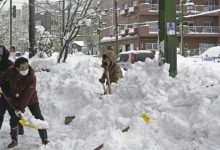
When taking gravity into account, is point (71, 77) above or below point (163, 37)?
below

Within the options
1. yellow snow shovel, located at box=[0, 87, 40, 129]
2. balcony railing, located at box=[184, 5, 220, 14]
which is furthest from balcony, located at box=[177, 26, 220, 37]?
yellow snow shovel, located at box=[0, 87, 40, 129]

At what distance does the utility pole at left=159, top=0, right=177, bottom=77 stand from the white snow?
318mm

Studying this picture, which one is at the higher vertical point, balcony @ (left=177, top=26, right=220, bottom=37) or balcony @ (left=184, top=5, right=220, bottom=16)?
balcony @ (left=184, top=5, right=220, bottom=16)

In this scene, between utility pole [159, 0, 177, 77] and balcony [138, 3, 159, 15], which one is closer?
utility pole [159, 0, 177, 77]

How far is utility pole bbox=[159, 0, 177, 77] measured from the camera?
816 cm

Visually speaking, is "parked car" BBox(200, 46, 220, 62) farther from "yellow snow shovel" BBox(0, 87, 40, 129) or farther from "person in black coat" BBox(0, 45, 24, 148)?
"yellow snow shovel" BBox(0, 87, 40, 129)

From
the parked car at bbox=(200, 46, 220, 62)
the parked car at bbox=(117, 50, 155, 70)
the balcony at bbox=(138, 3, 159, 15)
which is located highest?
the balcony at bbox=(138, 3, 159, 15)

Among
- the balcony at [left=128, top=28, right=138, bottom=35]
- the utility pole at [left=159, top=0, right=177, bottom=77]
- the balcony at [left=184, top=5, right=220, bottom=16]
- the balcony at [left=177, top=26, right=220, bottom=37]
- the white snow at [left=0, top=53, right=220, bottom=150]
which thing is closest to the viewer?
the white snow at [left=0, top=53, right=220, bottom=150]

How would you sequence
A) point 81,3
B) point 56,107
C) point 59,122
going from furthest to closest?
point 81,3
point 56,107
point 59,122

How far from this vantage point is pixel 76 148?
639 cm

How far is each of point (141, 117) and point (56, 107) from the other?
4677mm

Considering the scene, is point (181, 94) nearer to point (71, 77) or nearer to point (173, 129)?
point (173, 129)

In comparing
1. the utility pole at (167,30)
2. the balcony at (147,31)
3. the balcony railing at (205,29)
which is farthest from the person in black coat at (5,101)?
the balcony railing at (205,29)

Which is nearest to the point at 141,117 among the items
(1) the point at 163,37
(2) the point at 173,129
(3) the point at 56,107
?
(2) the point at 173,129
